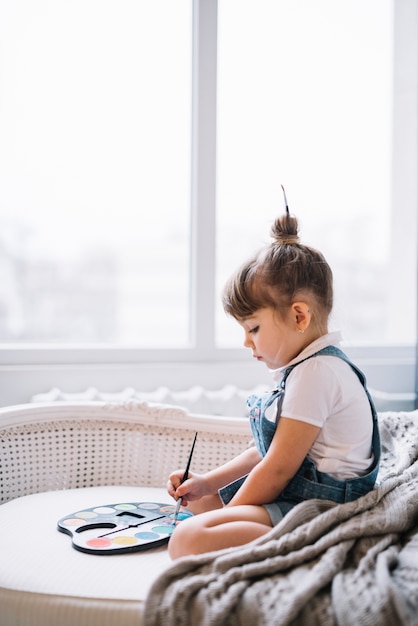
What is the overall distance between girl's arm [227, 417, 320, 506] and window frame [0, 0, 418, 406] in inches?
34.3

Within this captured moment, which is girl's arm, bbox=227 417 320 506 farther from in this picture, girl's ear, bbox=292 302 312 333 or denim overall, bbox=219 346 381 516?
girl's ear, bbox=292 302 312 333

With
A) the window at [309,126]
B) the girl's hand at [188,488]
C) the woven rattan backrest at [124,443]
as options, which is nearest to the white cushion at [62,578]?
the girl's hand at [188,488]

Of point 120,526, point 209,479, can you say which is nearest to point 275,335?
point 209,479

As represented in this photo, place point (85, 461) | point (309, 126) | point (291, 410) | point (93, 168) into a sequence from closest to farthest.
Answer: point (291, 410)
point (85, 461)
point (93, 168)
point (309, 126)

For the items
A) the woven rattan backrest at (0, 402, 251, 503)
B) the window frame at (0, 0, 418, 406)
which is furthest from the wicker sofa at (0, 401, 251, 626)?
the window frame at (0, 0, 418, 406)

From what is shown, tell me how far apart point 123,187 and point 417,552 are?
4.68 ft

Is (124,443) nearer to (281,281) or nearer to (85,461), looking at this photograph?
(85,461)

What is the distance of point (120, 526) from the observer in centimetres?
126

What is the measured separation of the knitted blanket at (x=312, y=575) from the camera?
2.85 ft

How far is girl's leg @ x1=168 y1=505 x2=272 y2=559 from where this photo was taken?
1.06m

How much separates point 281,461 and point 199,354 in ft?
3.14

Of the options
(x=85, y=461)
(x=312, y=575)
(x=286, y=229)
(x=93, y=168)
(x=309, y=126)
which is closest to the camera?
(x=312, y=575)

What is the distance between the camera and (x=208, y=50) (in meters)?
2.02

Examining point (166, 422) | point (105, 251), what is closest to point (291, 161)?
point (105, 251)
